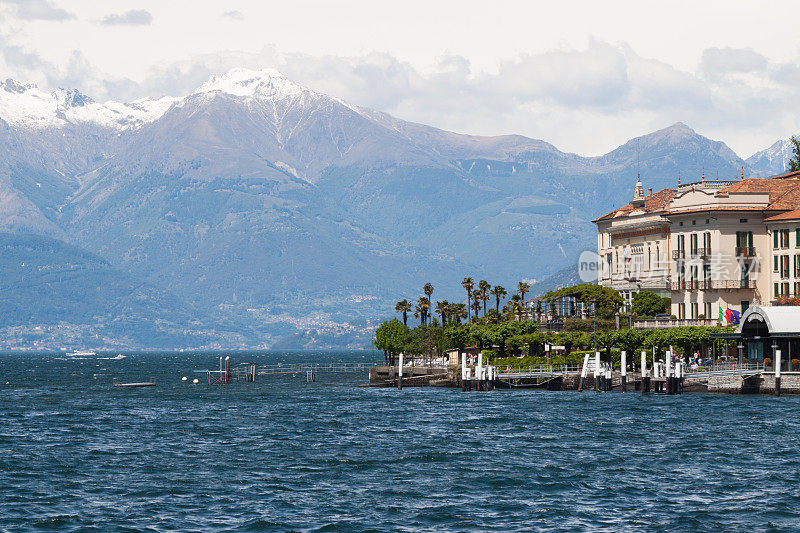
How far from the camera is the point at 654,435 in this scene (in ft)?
287

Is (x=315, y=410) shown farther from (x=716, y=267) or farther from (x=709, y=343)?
(x=716, y=267)

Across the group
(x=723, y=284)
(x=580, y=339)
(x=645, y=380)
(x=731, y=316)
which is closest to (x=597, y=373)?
(x=645, y=380)

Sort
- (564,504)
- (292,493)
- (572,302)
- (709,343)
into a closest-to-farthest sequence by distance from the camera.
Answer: (564,504) → (292,493) → (709,343) → (572,302)

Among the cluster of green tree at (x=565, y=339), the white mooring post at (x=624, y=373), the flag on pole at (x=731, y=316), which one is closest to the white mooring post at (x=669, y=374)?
the white mooring post at (x=624, y=373)

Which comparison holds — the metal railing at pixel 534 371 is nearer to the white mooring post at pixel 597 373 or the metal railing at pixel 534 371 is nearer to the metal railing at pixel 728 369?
the white mooring post at pixel 597 373

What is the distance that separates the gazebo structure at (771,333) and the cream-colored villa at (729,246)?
22.5 metres

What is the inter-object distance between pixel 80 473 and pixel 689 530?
116 feet

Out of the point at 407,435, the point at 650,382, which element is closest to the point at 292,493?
the point at 407,435

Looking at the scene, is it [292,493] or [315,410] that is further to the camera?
[315,410]

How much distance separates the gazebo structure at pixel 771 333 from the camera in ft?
385

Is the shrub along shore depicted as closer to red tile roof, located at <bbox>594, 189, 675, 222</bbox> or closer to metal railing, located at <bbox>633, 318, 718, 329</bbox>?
metal railing, located at <bbox>633, 318, 718, 329</bbox>

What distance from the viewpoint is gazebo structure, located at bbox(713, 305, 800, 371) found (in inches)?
4626

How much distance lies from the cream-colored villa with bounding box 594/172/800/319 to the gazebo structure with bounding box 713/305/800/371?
887 inches

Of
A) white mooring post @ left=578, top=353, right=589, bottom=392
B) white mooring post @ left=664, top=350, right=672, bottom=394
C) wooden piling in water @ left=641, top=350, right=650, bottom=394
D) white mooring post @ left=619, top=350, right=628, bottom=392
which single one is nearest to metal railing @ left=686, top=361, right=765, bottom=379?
white mooring post @ left=664, top=350, right=672, bottom=394
